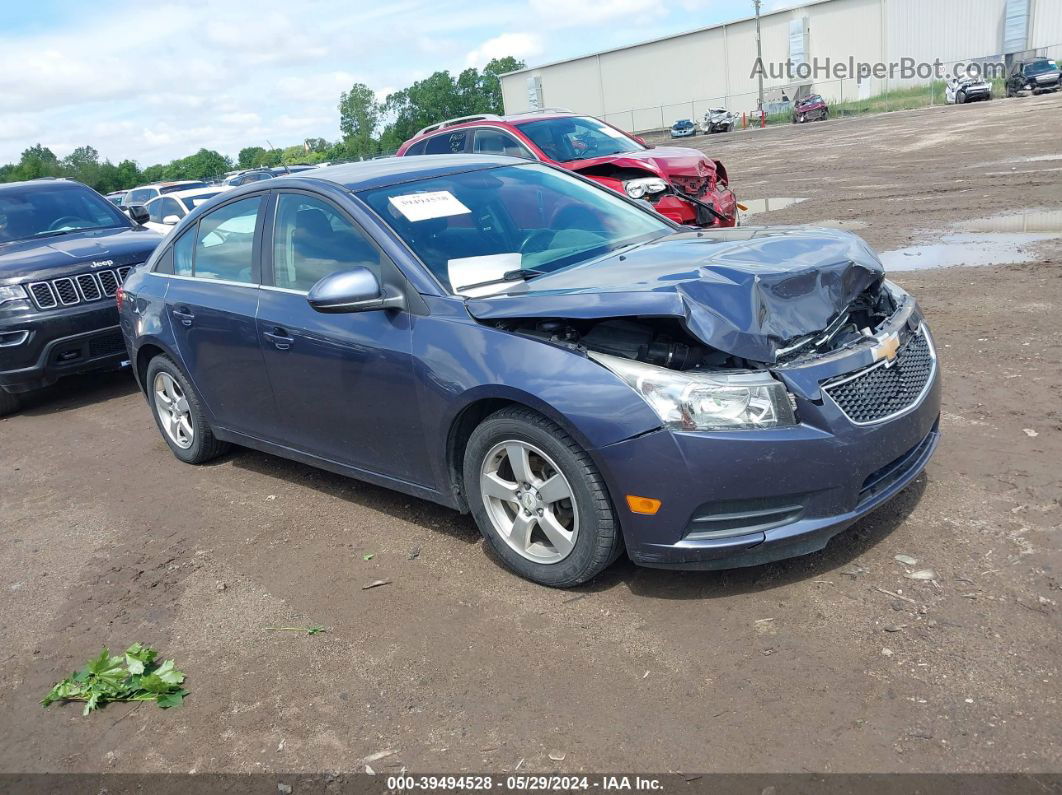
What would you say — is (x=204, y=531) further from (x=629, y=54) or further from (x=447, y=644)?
(x=629, y=54)

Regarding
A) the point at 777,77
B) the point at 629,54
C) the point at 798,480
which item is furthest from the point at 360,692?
the point at 629,54

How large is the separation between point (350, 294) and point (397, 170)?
3.80 ft

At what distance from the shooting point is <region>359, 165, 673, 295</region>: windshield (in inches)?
171

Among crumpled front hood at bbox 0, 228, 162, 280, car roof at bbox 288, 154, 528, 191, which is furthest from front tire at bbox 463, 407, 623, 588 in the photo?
crumpled front hood at bbox 0, 228, 162, 280

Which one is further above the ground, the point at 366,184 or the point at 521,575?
the point at 366,184

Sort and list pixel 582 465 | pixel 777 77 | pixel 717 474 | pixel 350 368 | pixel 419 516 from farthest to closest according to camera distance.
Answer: pixel 777 77
pixel 419 516
pixel 350 368
pixel 582 465
pixel 717 474

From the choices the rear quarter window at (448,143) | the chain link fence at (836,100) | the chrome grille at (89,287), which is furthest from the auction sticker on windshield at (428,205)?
the chain link fence at (836,100)

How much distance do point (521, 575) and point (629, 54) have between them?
267 feet

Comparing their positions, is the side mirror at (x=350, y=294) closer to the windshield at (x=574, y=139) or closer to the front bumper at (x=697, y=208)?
the front bumper at (x=697, y=208)

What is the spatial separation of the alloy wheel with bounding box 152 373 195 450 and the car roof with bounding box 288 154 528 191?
67.5 inches

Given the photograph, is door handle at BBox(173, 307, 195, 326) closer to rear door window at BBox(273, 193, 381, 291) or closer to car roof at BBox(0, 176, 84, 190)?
rear door window at BBox(273, 193, 381, 291)

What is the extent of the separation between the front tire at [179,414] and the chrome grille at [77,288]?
2.10m

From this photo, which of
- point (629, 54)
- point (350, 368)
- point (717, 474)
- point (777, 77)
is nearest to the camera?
point (717, 474)

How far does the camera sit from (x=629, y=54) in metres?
79.4
